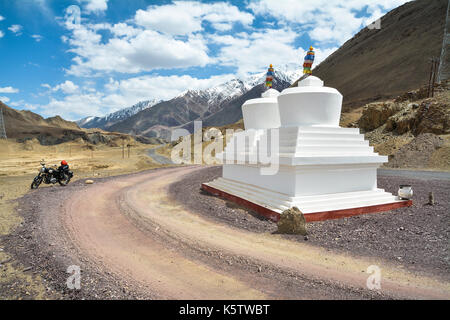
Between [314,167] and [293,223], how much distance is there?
201cm

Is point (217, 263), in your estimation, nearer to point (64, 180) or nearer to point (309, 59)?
point (309, 59)

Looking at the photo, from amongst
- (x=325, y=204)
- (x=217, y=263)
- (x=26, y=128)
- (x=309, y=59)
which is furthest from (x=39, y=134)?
(x=217, y=263)

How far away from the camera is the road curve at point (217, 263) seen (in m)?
4.05

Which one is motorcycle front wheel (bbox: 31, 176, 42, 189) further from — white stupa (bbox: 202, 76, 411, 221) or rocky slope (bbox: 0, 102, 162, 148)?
rocky slope (bbox: 0, 102, 162, 148)

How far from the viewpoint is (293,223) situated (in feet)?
21.2

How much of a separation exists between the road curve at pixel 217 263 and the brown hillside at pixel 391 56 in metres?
45.8

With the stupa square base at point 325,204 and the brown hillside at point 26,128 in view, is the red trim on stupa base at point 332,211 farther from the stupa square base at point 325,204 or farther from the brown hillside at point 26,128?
Answer: the brown hillside at point 26,128

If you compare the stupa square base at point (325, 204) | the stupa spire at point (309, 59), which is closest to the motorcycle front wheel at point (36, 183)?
the stupa square base at point (325, 204)

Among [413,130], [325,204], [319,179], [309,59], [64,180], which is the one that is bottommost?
[64,180]

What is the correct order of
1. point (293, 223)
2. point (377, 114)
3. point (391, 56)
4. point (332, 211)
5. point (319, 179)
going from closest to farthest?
1. point (293, 223)
2. point (332, 211)
3. point (319, 179)
4. point (377, 114)
5. point (391, 56)

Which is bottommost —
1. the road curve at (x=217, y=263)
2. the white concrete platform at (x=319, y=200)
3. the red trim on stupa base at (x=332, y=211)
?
the road curve at (x=217, y=263)

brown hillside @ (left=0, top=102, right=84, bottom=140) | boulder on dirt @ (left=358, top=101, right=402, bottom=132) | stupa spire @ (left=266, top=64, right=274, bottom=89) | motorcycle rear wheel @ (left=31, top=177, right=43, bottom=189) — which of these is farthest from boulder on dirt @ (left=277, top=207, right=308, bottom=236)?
brown hillside @ (left=0, top=102, right=84, bottom=140)

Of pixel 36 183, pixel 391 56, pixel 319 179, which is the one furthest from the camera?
pixel 391 56

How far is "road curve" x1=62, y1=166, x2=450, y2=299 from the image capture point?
4055mm
